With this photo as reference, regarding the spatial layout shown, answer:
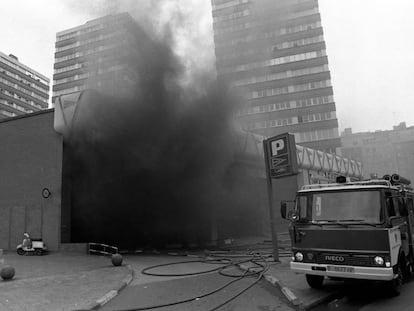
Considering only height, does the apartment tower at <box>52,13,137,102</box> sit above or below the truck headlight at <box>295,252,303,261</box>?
above

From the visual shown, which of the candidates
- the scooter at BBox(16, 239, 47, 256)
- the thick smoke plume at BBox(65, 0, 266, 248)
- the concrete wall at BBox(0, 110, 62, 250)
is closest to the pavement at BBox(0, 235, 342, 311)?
the scooter at BBox(16, 239, 47, 256)

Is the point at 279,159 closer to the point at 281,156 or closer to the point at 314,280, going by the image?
the point at 281,156

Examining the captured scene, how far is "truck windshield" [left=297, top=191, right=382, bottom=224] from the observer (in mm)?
6676

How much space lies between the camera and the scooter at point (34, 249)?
52.3ft

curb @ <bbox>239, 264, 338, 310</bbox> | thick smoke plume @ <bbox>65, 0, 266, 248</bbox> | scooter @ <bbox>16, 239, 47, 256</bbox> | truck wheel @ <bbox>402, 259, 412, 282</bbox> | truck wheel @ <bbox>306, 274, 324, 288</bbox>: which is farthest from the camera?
scooter @ <bbox>16, 239, 47, 256</bbox>

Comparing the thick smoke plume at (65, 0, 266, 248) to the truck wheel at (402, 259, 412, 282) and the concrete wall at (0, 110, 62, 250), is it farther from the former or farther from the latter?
the truck wheel at (402, 259, 412, 282)

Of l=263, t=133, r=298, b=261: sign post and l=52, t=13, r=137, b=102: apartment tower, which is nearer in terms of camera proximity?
l=263, t=133, r=298, b=261: sign post

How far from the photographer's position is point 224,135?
17.7 metres

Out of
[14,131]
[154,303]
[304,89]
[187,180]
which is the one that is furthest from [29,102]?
[154,303]

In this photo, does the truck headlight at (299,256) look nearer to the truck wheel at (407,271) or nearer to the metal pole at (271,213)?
the truck wheel at (407,271)

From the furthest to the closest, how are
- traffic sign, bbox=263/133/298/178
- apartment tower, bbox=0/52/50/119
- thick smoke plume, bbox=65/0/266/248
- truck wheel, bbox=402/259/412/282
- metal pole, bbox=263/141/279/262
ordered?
apartment tower, bbox=0/52/50/119, thick smoke plume, bbox=65/0/266/248, metal pole, bbox=263/141/279/262, traffic sign, bbox=263/133/298/178, truck wheel, bbox=402/259/412/282

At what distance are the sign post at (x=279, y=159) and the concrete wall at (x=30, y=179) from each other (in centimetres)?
1010

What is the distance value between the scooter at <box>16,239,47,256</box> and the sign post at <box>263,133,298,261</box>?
34.7ft

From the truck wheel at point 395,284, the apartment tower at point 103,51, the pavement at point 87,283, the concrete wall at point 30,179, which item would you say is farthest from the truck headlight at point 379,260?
the concrete wall at point 30,179
